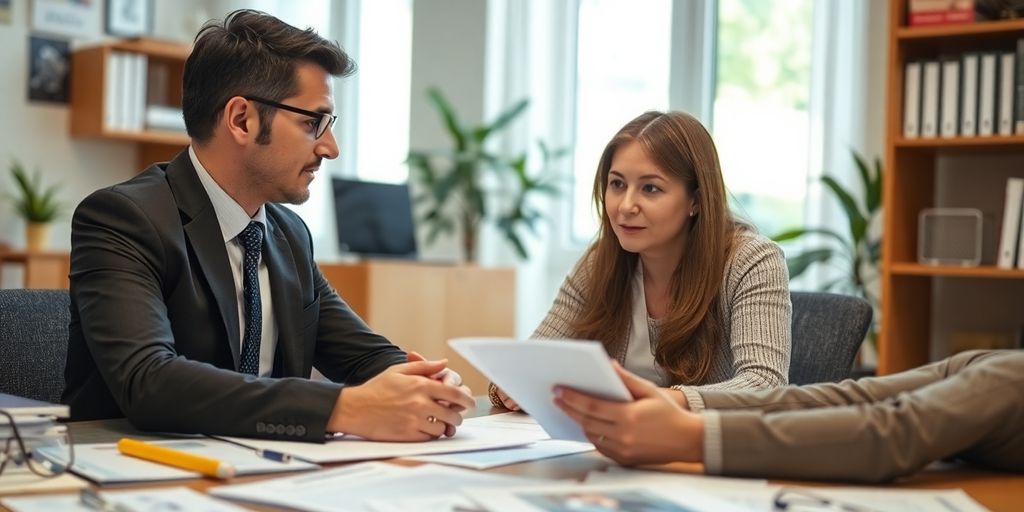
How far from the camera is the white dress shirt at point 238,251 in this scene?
178 cm

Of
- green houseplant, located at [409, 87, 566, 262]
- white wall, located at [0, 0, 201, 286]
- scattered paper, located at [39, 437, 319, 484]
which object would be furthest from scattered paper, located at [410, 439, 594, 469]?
white wall, located at [0, 0, 201, 286]

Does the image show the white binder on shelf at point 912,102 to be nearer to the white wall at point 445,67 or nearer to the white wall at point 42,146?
the white wall at point 445,67

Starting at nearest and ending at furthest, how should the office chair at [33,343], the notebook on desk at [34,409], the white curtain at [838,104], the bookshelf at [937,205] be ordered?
1. the notebook on desk at [34,409]
2. the office chair at [33,343]
3. the bookshelf at [937,205]
4. the white curtain at [838,104]

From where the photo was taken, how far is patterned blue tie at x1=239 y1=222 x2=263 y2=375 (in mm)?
1729

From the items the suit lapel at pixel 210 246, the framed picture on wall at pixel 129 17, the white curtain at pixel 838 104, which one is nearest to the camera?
the suit lapel at pixel 210 246

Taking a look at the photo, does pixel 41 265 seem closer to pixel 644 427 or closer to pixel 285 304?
pixel 285 304

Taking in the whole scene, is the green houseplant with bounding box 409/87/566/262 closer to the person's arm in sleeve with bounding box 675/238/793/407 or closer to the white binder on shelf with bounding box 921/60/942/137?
the white binder on shelf with bounding box 921/60/942/137

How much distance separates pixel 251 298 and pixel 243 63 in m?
0.37

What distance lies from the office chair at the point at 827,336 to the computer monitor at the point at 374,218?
2309 mm

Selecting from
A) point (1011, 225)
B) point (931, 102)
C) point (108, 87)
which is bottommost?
point (1011, 225)

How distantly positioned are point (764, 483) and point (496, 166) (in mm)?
3454

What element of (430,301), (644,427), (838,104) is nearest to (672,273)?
(644,427)

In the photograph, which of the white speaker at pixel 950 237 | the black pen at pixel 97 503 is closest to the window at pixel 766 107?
the white speaker at pixel 950 237

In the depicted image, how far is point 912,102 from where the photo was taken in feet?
10.3
